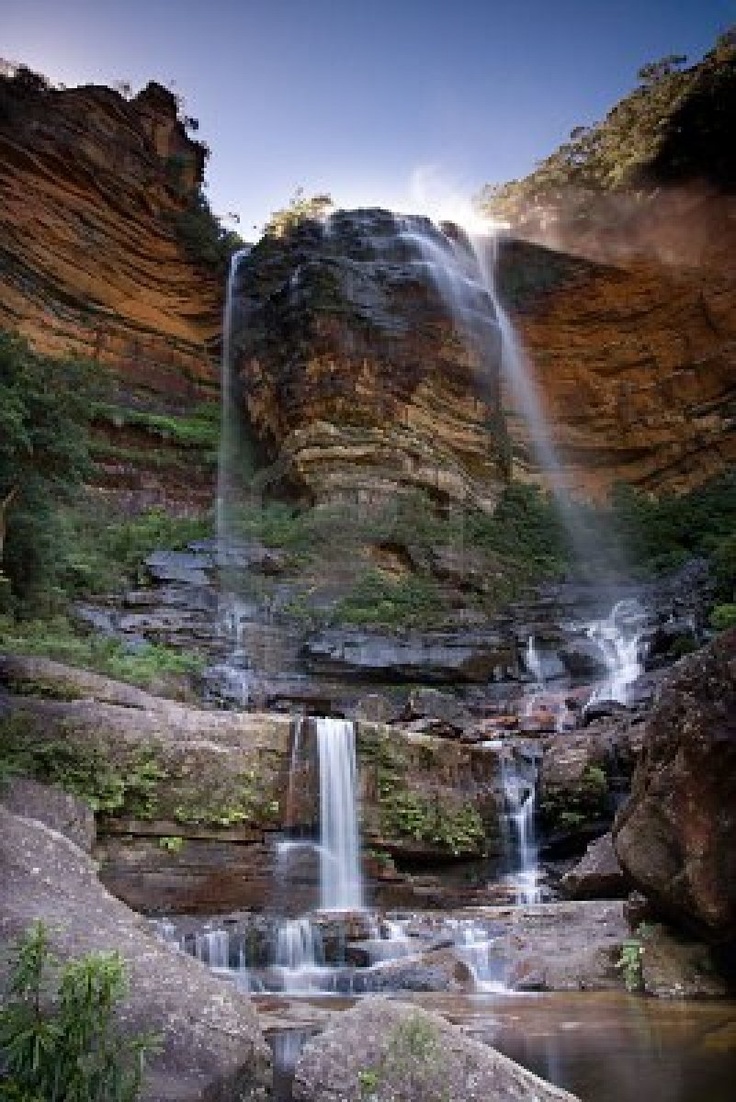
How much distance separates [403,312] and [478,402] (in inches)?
162

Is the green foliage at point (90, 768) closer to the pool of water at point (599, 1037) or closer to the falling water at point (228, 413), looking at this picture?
the pool of water at point (599, 1037)

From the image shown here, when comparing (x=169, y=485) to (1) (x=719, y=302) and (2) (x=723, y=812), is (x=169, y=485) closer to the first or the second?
(1) (x=719, y=302)

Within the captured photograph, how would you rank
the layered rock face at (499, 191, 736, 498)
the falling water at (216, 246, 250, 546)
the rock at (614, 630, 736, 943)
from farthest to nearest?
the layered rock face at (499, 191, 736, 498) → the falling water at (216, 246, 250, 546) → the rock at (614, 630, 736, 943)

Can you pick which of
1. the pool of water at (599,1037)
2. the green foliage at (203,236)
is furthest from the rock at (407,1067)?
the green foliage at (203,236)

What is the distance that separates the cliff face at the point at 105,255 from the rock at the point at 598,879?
71.2 feet

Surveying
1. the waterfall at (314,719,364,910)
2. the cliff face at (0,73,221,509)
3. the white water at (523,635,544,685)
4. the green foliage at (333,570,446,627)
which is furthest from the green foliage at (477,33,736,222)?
the waterfall at (314,719,364,910)

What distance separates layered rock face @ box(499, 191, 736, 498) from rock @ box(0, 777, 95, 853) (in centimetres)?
2481

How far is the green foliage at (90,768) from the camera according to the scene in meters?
9.73

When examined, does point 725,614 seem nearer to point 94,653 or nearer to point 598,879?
point 598,879

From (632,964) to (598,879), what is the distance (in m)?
3.43

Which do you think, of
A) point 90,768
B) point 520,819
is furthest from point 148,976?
point 520,819

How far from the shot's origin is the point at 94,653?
1334 centimetres

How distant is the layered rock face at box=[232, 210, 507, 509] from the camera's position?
→ 2606cm

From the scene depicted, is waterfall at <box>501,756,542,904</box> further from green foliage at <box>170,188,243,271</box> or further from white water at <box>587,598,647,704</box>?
green foliage at <box>170,188,243,271</box>
